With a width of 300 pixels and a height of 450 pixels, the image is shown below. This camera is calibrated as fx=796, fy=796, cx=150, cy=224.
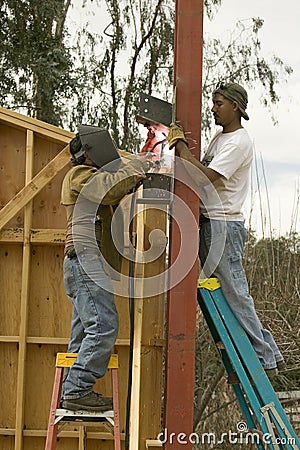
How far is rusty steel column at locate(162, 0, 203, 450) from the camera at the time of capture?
138 inches

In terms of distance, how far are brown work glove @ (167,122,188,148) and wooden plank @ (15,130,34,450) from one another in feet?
5.93

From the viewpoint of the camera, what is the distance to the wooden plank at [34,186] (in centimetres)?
514

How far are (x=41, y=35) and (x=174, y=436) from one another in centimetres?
860

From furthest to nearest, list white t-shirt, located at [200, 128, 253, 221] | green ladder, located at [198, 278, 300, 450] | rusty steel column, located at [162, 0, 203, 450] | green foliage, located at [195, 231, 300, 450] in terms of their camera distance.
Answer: green foliage, located at [195, 231, 300, 450]
white t-shirt, located at [200, 128, 253, 221]
green ladder, located at [198, 278, 300, 450]
rusty steel column, located at [162, 0, 203, 450]

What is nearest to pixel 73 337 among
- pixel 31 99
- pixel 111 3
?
pixel 31 99

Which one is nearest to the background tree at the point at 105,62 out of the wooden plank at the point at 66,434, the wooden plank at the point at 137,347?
the wooden plank at the point at 137,347

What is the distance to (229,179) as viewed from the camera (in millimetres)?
3934

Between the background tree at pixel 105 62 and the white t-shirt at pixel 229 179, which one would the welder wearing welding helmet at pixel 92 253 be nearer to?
the white t-shirt at pixel 229 179

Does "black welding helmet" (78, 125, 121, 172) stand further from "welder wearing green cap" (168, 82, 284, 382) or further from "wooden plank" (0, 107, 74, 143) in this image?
"wooden plank" (0, 107, 74, 143)

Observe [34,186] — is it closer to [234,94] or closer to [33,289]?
[33,289]

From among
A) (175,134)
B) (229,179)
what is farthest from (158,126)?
(229,179)

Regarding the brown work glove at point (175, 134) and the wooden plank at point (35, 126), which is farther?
the wooden plank at point (35, 126)

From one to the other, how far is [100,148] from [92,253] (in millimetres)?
557

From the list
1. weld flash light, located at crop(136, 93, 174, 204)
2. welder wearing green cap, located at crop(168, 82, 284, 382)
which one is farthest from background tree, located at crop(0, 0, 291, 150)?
weld flash light, located at crop(136, 93, 174, 204)
